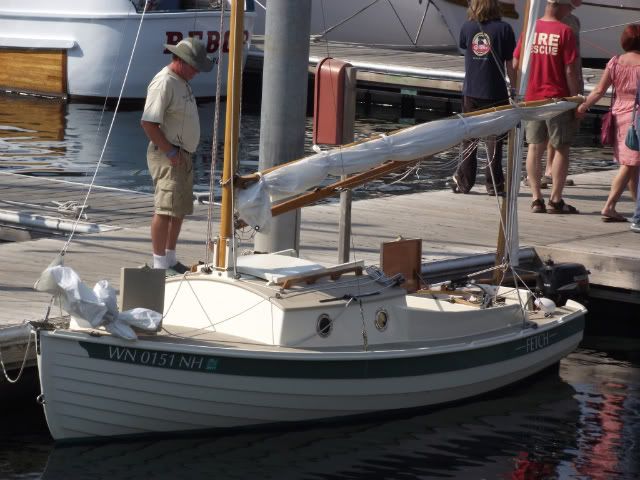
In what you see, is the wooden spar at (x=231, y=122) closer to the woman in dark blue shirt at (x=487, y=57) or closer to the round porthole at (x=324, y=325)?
the round porthole at (x=324, y=325)

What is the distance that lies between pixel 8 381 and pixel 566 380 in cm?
422

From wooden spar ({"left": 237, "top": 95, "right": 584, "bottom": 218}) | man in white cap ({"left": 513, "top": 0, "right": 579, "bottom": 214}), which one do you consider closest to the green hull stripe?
wooden spar ({"left": 237, "top": 95, "right": 584, "bottom": 218})

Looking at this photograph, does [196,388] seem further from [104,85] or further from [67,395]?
[104,85]

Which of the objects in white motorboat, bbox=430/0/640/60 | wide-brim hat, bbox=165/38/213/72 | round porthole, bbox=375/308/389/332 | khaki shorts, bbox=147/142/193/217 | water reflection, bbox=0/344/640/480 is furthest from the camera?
white motorboat, bbox=430/0/640/60

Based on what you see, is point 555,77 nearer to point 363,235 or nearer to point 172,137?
point 363,235

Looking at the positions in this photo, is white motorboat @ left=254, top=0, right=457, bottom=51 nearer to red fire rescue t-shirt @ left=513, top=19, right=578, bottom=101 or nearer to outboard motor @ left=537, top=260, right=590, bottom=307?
red fire rescue t-shirt @ left=513, top=19, right=578, bottom=101

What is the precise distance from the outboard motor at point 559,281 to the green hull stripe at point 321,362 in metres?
0.71

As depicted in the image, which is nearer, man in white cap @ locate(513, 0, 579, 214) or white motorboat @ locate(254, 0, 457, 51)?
man in white cap @ locate(513, 0, 579, 214)

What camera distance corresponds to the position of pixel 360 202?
14.7m

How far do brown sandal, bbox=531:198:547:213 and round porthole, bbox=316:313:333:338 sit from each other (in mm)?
5551

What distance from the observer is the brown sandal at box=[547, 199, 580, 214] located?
14195mm

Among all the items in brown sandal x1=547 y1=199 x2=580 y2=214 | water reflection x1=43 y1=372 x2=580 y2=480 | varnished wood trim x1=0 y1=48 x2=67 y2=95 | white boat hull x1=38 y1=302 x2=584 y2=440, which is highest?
varnished wood trim x1=0 y1=48 x2=67 y2=95

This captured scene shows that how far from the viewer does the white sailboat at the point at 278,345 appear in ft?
27.9

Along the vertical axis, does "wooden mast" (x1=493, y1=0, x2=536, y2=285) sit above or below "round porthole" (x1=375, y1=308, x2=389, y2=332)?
above
